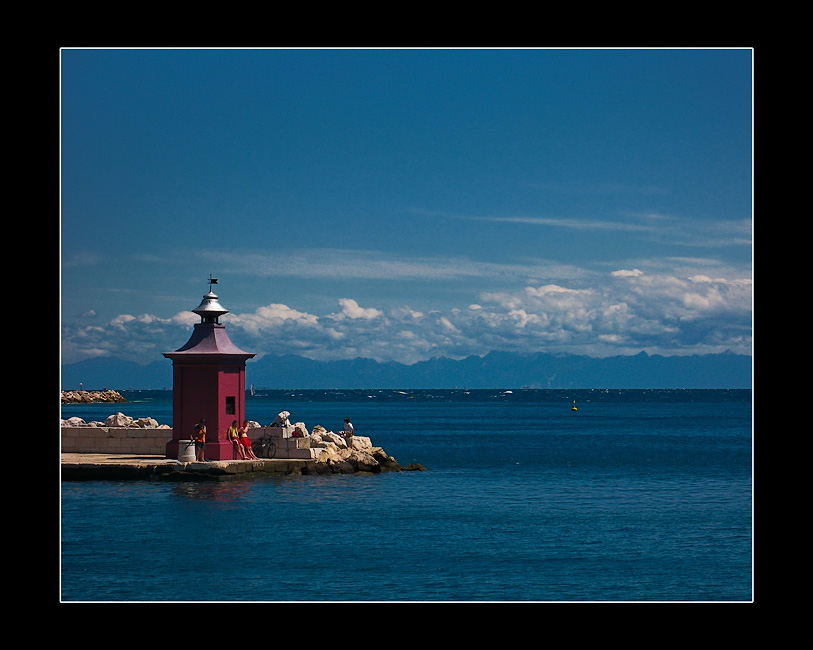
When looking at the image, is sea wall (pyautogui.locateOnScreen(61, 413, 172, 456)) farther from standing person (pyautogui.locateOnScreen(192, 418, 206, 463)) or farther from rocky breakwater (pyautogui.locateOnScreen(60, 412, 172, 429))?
standing person (pyautogui.locateOnScreen(192, 418, 206, 463))

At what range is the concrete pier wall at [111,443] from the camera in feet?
110

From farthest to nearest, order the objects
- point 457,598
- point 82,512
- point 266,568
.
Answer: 1. point 82,512
2. point 266,568
3. point 457,598

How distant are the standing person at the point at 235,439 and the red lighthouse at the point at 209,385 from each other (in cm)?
14

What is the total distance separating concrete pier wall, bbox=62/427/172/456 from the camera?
33625mm

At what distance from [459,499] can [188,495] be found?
8.56 m

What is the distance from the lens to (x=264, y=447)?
32594mm

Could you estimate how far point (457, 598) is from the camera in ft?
57.9

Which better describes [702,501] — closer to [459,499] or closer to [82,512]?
[459,499]

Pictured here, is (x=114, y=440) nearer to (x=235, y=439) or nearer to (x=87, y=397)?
(x=235, y=439)

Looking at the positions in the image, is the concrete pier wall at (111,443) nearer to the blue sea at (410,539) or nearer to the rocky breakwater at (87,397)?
the blue sea at (410,539)

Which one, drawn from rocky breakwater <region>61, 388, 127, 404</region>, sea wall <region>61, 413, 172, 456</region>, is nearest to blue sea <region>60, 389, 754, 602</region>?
sea wall <region>61, 413, 172, 456</region>
